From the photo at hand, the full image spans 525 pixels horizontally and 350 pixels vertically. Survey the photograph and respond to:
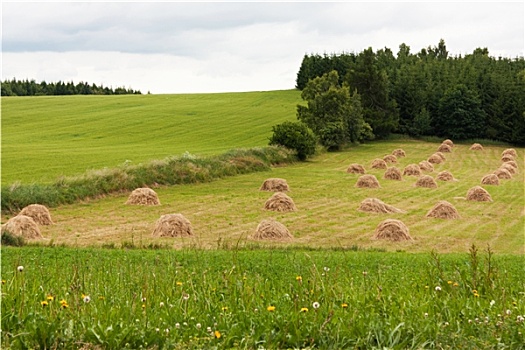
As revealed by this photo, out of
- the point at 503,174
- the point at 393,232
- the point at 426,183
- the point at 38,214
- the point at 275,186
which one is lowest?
the point at 503,174

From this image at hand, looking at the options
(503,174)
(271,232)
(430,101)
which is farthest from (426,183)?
(430,101)

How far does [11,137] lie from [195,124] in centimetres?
2135

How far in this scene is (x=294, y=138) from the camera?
52.6 meters

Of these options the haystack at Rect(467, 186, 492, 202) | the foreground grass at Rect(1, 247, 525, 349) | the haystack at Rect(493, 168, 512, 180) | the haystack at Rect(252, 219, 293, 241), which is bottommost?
the haystack at Rect(493, 168, 512, 180)

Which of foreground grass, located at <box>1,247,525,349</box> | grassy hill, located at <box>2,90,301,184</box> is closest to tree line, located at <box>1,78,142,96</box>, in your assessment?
grassy hill, located at <box>2,90,301,184</box>

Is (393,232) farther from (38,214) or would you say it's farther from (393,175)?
(393,175)

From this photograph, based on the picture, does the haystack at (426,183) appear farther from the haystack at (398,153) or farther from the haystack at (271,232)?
the haystack at (271,232)

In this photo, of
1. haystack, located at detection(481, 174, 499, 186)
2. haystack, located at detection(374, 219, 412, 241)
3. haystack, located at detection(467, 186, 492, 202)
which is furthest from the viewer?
haystack, located at detection(481, 174, 499, 186)

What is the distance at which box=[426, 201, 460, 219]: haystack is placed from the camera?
28.6 m

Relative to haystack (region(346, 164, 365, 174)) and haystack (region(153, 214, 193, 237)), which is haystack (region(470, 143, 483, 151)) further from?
haystack (region(153, 214, 193, 237))

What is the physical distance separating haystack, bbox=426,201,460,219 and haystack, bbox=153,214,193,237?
38.2 ft

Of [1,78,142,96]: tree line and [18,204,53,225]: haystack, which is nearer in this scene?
[18,204,53,225]: haystack

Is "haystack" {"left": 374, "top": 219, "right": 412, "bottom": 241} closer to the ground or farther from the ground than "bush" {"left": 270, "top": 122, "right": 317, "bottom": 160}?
closer to the ground

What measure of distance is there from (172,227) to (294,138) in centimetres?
3049
